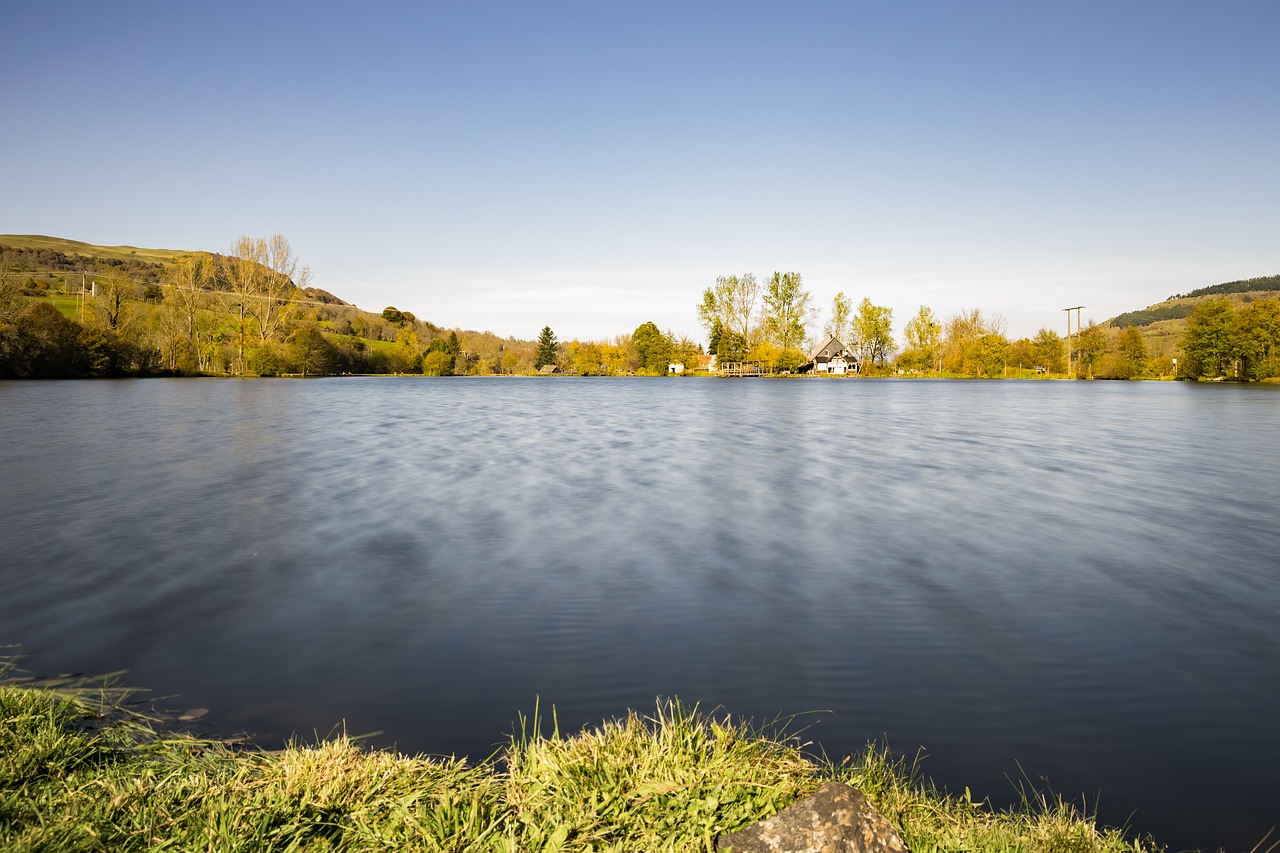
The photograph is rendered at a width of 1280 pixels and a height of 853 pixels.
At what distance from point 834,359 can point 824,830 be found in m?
104

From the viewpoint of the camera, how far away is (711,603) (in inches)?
245

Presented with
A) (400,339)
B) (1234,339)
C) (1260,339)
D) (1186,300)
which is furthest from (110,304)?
(1186,300)

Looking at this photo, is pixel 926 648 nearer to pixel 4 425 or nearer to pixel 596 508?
pixel 596 508

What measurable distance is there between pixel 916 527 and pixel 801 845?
785 cm

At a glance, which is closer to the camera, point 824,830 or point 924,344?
point 824,830

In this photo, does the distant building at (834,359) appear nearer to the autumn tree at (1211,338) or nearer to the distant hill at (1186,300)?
the autumn tree at (1211,338)

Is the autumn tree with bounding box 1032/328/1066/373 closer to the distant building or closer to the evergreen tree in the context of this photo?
the distant building

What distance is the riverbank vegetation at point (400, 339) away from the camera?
51562 millimetres

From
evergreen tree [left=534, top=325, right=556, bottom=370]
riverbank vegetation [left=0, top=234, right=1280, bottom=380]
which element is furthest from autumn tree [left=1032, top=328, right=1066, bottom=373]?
evergreen tree [left=534, top=325, right=556, bottom=370]

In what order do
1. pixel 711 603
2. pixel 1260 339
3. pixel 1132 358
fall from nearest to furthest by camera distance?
1. pixel 711 603
2. pixel 1260 339
3. pixel 1132 358

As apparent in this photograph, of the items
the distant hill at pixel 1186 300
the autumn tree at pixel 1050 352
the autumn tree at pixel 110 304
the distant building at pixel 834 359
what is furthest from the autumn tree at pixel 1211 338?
the distant hill at pixel 1186 300

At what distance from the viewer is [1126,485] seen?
13.3m

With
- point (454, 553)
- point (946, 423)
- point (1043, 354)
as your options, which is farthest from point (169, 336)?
point (1043, 354)

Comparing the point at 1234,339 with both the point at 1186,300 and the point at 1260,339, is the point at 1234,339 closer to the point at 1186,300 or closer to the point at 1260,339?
the point at 1260,339
